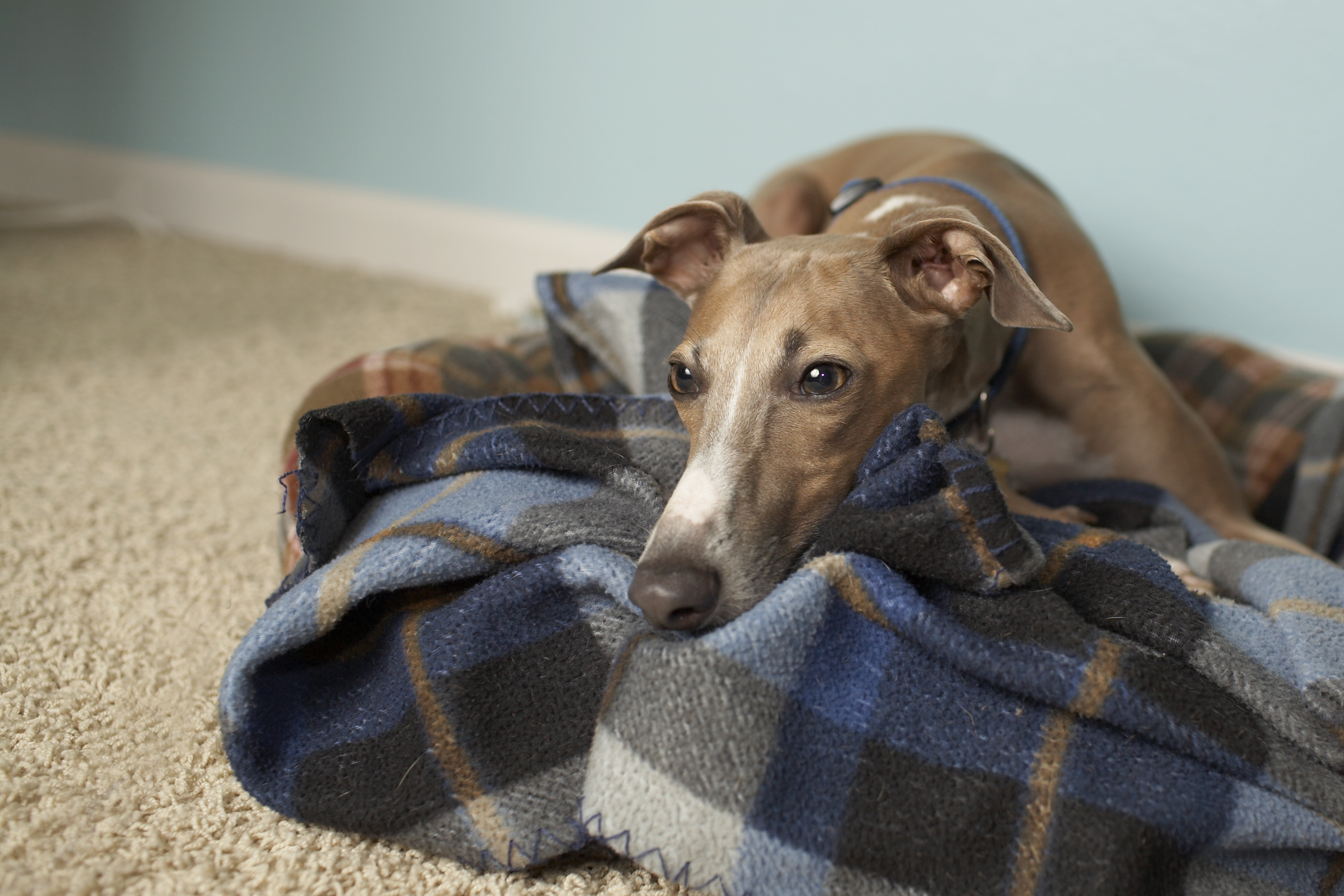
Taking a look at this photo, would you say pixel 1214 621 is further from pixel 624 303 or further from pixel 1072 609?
pixel 624 303

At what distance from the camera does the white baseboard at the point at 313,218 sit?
3.93 metres

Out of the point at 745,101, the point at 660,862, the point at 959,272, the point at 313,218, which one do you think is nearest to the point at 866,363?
the point at 959,272

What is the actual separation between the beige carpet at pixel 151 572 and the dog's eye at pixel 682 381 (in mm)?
674

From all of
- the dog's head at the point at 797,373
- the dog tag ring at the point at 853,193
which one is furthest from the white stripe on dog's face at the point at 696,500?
the dog tag ring at the point at 853,193

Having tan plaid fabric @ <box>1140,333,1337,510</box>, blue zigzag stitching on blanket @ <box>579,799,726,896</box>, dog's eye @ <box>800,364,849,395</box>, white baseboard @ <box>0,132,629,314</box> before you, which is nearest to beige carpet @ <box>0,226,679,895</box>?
blue zigzag stitching on blanket @ <box>579,799,726,896</box>

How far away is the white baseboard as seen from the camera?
393 centimetres

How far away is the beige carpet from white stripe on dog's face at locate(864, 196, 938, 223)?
1226 millimetres

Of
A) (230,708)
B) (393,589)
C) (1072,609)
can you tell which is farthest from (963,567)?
(230,708)

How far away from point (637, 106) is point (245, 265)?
1.83 metres

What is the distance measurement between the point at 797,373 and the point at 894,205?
635mm

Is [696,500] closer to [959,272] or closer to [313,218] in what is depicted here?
[959,272]

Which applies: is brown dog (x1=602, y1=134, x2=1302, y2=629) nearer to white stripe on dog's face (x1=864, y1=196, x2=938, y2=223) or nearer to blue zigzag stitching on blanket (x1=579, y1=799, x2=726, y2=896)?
white stripe on dog's face (x1=864, y1=196, x2=938, y2=223)

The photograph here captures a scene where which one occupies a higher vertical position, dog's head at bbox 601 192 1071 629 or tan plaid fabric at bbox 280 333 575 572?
dog's head at bbox 601 192 1071 629

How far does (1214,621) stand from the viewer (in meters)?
1.25
